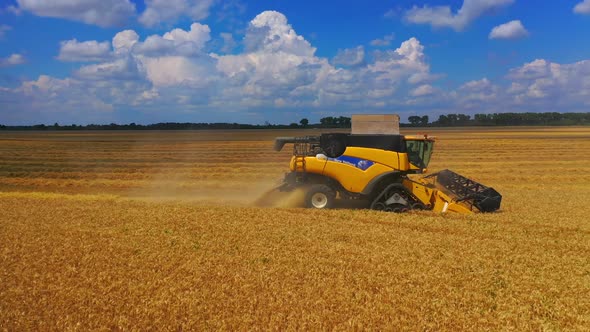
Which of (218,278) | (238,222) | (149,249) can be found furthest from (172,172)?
(218,278)

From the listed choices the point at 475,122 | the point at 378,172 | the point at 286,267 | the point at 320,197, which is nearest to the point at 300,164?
the point at 320,197

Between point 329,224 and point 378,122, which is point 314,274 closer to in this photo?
point 329,224

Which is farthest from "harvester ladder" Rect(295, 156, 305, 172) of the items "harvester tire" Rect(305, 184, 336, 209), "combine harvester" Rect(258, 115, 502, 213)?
"harvester tire" Rect(305, 184, 336, 209)

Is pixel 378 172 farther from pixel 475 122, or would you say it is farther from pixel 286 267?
pixel 475 122

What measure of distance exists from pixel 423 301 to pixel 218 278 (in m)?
3.03

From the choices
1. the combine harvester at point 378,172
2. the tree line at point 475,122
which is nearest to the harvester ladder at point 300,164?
the combine harvester at point 378,172

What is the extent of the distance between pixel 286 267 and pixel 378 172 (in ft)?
19.5

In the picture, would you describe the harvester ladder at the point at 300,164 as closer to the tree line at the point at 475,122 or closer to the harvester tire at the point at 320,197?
the harvester tire at the point at 320,197

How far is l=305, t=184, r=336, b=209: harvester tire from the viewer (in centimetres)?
1378

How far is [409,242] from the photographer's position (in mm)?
10094

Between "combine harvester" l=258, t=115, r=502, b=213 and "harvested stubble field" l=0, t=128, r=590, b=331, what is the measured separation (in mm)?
550

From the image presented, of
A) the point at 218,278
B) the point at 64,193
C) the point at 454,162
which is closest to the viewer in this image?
the point at 218,278

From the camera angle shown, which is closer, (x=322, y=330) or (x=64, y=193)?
(x=322, y=330)

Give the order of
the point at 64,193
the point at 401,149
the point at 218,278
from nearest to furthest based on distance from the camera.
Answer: the point at 218,278 → the point at 401,149 → the point at 64,193
